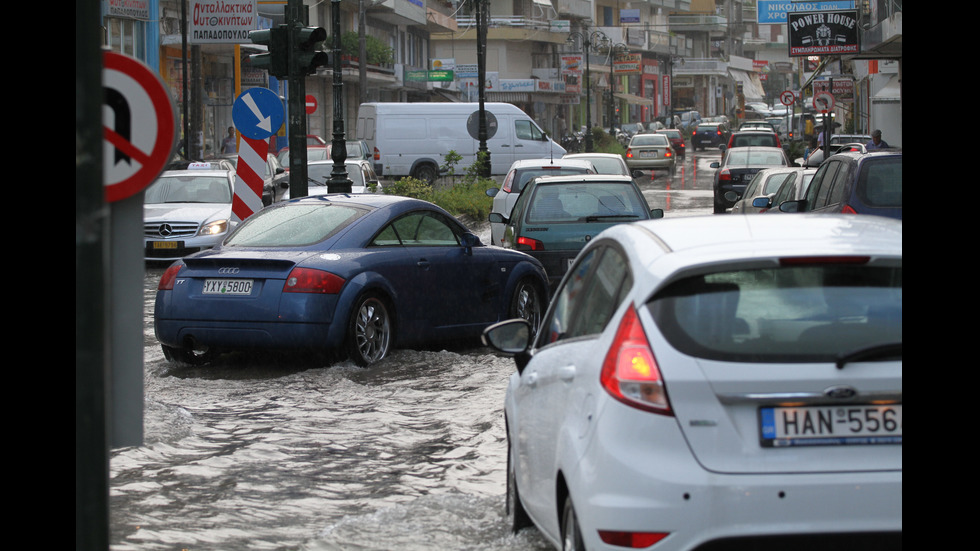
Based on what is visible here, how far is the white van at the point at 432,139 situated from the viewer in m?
41.0

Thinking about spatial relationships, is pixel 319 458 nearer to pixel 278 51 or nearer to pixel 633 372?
pixel 633 372

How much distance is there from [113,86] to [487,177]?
99.0 feet

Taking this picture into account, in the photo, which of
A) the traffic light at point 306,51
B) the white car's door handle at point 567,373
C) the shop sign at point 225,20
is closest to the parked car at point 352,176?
the shop sign at point 225,20

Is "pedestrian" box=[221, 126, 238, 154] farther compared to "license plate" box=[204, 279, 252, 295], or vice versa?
"pedestrian" box=[221, 126, 238, 154]

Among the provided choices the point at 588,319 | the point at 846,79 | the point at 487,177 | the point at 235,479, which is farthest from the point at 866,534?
the point at 846,79

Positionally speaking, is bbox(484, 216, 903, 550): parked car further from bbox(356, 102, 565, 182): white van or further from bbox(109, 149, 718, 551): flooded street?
bbox(356, 102, 565, 182): white van

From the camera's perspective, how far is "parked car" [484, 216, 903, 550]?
3668 mm

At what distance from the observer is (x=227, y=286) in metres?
10.0

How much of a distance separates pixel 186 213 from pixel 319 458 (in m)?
13.1

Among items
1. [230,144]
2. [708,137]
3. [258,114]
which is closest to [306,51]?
[258,114]

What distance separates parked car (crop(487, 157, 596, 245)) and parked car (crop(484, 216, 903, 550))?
15.9m

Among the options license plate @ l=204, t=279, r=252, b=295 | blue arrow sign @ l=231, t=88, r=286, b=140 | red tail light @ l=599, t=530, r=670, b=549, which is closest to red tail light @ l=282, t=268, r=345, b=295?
license plate @ l=204, t=279, r=252, b=295

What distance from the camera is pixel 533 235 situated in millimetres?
14406
